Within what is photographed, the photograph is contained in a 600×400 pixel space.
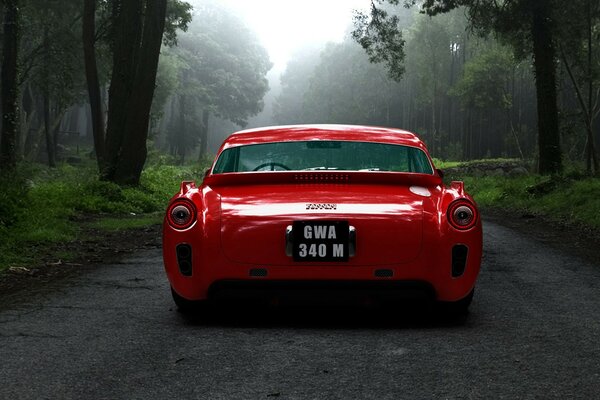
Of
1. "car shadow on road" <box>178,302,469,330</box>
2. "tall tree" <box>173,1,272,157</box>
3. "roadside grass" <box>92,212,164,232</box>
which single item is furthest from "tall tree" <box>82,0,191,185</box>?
"tall tree" <box>173,1,272,157</box>

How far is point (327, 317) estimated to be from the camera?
5547 mm

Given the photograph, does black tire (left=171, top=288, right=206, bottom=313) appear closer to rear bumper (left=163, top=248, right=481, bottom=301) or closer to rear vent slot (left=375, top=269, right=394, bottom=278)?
rear bumper (left=163, top=248, right=481, bottom=301)

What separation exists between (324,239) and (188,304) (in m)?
1.11

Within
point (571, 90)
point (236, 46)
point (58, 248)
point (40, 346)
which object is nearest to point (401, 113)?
point (236, 46)

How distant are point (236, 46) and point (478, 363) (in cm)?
8224

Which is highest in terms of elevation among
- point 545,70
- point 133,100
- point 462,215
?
point 545,70

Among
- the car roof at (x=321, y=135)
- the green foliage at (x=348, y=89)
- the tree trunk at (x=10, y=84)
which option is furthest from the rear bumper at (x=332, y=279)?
the green foliage at (x=348, y=89)

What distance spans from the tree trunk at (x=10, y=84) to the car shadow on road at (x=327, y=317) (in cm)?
1127

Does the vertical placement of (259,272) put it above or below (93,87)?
below

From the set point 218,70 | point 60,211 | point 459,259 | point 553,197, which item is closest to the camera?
point 459,259

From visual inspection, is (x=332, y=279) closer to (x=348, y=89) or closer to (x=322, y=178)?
(x=322, y=178)

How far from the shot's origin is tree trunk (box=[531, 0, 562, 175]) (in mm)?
21391

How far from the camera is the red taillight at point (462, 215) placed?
204 inches

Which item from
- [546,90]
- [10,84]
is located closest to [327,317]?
[10,84]
